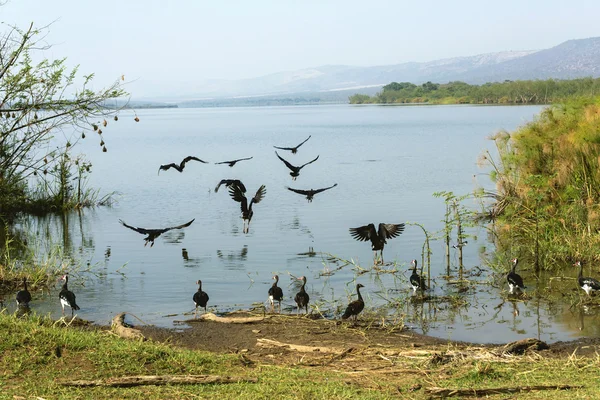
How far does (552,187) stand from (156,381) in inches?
545

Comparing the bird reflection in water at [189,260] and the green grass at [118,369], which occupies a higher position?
the green grass at [118,369]

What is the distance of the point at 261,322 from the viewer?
43.1ft

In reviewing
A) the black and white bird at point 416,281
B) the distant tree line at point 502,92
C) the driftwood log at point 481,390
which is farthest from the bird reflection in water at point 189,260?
the distant tree line at point 502,92

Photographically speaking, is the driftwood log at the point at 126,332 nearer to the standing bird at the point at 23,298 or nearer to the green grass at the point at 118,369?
the green grass at the point at 118,369

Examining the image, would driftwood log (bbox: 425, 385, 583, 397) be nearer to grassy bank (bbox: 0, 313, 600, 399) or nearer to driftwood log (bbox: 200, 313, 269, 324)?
grassy bank (bbox: 0, 313, 600, 399)

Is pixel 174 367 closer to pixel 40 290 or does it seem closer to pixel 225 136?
pixel 40 290

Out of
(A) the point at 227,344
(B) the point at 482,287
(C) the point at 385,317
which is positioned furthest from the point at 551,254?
→ (A) the point at 227,344

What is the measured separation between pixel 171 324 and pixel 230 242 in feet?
31.3

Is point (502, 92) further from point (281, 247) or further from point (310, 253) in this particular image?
point (310, 253)

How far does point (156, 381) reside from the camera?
28.6 feet

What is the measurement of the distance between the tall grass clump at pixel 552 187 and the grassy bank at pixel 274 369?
7.61 metres

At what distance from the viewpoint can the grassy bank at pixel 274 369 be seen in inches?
330

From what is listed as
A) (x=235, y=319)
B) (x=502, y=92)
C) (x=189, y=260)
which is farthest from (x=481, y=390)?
(x=502, y=92)

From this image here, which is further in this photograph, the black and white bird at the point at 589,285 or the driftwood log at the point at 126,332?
the black and white bird at the point at 589,285
